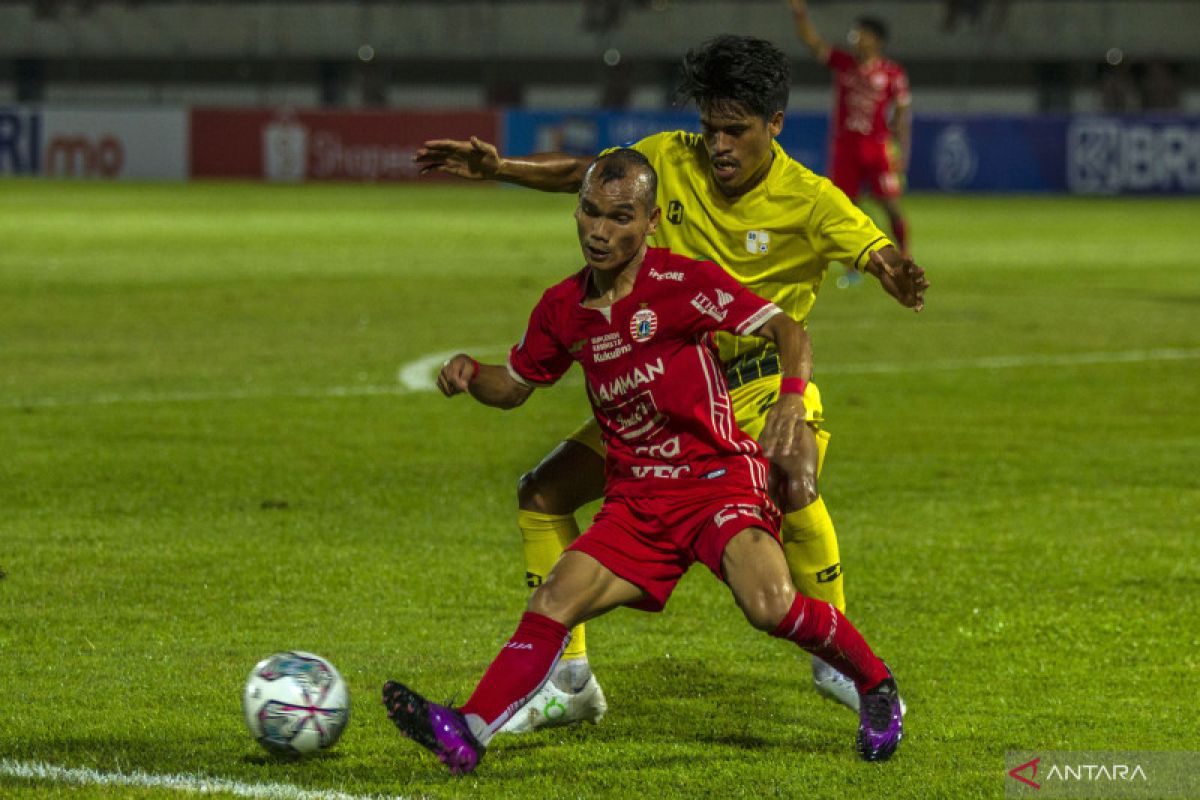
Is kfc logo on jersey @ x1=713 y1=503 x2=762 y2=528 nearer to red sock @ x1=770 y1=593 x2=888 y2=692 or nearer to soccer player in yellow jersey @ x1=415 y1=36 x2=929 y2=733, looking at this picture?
red sock @ x1=770 y1=593 x2=888 y2=692

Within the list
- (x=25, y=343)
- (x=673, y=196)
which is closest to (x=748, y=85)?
(x=673, y=196)

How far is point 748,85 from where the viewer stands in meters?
5.36

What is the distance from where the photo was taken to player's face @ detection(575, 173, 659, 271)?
4.81 meters

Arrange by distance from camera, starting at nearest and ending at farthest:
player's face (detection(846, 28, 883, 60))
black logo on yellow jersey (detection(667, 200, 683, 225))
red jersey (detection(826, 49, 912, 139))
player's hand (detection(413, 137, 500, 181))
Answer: black logo on yellow jersey (detection(667, 200, 683, 225)) < player's hand (detection(413, 137, 500, 181)) < player's face (detection(846, 28, 883, 60)) < red jersey (detection(826, 49, 912, 139))

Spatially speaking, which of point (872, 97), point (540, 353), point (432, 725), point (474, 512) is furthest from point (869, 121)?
point (432, 725)

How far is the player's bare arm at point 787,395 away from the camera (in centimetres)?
466

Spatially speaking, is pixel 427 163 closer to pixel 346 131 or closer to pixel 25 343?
pixel 25 343

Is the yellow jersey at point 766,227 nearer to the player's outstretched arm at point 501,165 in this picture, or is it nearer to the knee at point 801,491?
the player's outstretched arm at point 501,165

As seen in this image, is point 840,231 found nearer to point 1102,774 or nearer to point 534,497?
point 534,497

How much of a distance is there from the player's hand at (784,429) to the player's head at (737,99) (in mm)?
952

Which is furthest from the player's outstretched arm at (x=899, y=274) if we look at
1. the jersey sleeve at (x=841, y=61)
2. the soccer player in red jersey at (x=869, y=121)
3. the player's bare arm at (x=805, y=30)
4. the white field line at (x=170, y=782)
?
the soccer player in red jersey at (x=869, y=121)

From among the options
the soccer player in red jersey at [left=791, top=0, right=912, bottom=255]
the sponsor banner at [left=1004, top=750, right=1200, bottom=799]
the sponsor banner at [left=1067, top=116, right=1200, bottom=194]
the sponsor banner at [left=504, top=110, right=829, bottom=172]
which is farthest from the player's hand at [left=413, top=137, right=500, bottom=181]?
the sponsor banner at [left=1067, top=116, right=1200, bottom=194]

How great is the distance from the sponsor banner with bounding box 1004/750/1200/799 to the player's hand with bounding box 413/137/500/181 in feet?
7.42

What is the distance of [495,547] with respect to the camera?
752cm
